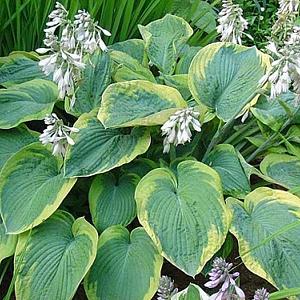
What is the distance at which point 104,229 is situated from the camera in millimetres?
1971

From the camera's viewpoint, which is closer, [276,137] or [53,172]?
[53,172]

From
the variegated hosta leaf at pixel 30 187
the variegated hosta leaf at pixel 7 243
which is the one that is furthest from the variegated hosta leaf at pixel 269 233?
the variegated hosta leaf at pixel 7 243

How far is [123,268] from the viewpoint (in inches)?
72.2

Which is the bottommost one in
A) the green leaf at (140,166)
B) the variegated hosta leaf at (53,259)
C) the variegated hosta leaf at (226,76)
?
the variegated hosta leaf at (53,259)

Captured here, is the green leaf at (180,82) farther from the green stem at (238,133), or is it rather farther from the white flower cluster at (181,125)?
the white flower cluster at (181,125)

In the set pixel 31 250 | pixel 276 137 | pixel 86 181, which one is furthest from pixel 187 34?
pixel 31 250

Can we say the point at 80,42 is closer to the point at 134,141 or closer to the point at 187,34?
the point at 134,141

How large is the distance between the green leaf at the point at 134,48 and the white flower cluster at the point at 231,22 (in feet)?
1.14

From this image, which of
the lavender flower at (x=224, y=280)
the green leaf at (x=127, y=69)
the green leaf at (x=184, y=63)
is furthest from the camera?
the green leaf at (x=184, y=63)

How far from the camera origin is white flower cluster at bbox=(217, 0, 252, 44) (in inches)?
87.0

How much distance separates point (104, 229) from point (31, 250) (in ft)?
0.73

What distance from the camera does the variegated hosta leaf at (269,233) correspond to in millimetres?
1802

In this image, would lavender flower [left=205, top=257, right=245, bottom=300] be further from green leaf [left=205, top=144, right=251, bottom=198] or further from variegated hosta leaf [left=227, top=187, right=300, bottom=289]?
green leaf [left=205, top=144, right=251, bottom=198]

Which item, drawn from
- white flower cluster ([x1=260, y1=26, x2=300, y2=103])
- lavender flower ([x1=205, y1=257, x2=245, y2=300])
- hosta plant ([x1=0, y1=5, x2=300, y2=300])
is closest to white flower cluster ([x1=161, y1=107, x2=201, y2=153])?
hosta plant ([x1=0, y1=5, x2=300, y2=300])
